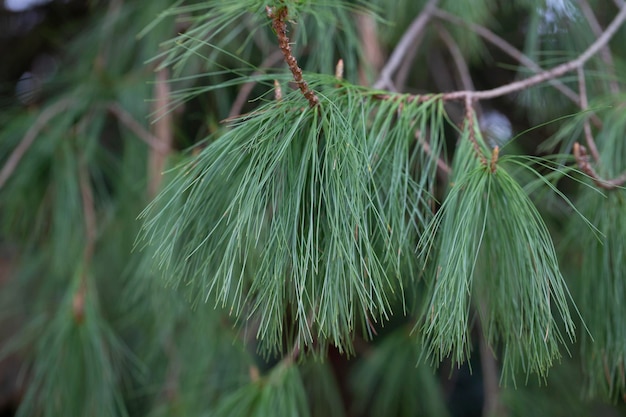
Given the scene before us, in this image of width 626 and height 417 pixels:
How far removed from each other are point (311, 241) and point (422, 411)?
723 millimetres

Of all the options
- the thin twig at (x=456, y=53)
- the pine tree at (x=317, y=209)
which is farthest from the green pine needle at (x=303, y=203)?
the thin twig at (x=456, y=53)

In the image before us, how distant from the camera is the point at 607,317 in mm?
602

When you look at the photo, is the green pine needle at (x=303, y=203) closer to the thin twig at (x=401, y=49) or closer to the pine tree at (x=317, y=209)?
the pine tree at (x=317, y=209)

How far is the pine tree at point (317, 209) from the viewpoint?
0.47 m

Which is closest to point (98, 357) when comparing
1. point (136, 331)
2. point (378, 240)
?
point (136, 331)

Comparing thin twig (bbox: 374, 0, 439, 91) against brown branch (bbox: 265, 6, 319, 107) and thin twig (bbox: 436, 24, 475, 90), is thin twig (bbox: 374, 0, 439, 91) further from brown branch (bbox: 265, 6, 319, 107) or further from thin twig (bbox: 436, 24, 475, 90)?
brown branch (bbox: 265, 6, 319, 107)

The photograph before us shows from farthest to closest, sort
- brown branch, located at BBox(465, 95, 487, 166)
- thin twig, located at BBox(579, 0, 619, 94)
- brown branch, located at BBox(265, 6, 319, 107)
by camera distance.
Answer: thin twig, located at BBox(579, 0, 619, 94)
brown branch, located at BBox(465, 95, 487, 166)
brown branch, located at BBox(265, 6, 319, 107)

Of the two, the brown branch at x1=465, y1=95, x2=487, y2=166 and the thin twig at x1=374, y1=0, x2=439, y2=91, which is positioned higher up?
the thin twig at x1=374, y1=0, x2=439, y2=91

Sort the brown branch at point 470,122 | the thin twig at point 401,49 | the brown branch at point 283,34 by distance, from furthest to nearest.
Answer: the thin twig at point 401,49
the brown branch at point 470,122
the brown branch at point 283,34

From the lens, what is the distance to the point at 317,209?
18.9 inches

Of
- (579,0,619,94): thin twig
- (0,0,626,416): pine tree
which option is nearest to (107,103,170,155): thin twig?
(0,0,626,416): pine tree

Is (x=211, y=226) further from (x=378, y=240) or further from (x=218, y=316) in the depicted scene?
(x=218, y=316)

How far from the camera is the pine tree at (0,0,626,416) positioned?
467 millimetres

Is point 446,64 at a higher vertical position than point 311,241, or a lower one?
higher
